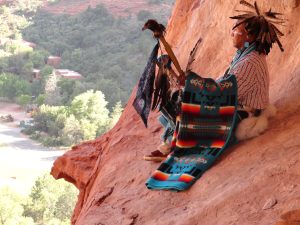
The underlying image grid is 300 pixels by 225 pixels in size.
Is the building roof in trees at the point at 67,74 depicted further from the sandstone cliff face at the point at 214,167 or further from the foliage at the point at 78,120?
the sandstone cliff face at the point at 214,167

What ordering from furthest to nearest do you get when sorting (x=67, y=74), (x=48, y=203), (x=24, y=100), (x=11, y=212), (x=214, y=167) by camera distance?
(x=67, y=74) < (x=24, y=100) < (x=48, y=203) < (x=11, y=212) < (x=214, y=167)

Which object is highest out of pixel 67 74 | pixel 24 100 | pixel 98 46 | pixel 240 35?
pixel 240 35

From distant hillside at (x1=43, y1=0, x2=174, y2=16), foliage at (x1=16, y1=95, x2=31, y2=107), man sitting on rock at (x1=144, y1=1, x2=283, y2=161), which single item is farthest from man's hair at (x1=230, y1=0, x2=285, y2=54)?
distant hillside at (x1=43, y1=0, x2=174, y2=16)

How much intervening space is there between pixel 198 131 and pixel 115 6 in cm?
3892

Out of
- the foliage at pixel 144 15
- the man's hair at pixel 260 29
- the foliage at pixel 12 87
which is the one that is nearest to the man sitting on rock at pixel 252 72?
the man's hair at pixel 260 29

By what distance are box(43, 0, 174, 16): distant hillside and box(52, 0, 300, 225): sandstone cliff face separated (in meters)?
34.5

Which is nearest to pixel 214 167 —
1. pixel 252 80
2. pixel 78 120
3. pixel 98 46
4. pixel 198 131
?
pixel 198 131

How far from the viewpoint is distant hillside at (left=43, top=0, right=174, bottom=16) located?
40.8 meters

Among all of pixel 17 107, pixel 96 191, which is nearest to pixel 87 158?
pixel 96 191

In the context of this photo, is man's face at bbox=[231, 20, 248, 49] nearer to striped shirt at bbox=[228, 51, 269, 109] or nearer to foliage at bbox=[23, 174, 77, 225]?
striped shirt at bbox=[228, 51, 269, 109]

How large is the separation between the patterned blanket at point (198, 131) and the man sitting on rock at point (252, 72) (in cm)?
7

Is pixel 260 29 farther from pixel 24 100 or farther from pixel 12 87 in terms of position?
pixel 12 87

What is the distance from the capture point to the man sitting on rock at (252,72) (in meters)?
3.63

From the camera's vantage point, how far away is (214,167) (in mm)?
3582
